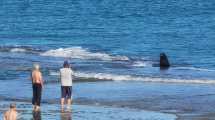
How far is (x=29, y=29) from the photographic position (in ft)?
233

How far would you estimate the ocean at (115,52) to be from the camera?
34.2 m

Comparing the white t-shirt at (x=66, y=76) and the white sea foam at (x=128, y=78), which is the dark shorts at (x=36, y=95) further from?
the white sea foam at (x=128, y=78)

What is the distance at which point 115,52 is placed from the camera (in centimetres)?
5588

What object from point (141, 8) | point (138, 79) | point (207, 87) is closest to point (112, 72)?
point (138, 79)

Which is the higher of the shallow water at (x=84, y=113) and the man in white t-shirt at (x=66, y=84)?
the man in white t-shirt at (x=66, y=84)

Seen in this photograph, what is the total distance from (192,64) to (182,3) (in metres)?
47.1

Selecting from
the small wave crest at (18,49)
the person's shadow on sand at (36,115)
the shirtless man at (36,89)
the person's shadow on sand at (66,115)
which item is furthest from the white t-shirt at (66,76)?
the small wave crest at (18,49)

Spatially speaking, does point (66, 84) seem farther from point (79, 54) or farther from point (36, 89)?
point (79, 54)

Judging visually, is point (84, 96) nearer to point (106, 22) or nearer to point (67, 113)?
point (67, 113)

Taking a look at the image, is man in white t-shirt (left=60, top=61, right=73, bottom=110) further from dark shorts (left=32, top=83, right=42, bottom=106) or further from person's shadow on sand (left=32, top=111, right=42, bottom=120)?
person's shadow on sand (left=32, top=111, right=42, bottom=120)

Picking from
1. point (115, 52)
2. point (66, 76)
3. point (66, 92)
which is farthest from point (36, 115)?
point (115, 52)

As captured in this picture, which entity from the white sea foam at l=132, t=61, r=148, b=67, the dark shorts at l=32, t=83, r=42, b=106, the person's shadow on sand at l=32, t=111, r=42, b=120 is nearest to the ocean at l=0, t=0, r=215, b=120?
the white sea foam at l=132, t=61, r=148, b=67

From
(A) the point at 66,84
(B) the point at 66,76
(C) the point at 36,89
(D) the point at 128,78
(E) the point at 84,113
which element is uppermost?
(B) the point at 66,76

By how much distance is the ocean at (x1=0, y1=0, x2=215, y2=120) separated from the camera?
3422 centimetres
